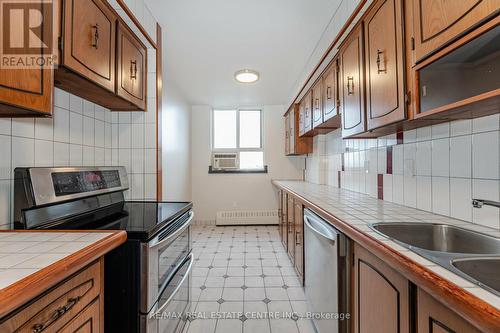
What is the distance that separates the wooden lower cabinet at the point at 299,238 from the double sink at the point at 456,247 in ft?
3.31

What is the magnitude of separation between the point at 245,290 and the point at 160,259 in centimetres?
128

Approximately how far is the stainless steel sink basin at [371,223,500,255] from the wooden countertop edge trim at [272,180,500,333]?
275 mm

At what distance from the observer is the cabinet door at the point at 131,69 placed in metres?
1.53

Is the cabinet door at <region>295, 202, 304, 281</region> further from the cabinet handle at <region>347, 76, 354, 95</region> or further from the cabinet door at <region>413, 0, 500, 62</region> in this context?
the cabinet door at <region>413, 0, 500, 62</region>

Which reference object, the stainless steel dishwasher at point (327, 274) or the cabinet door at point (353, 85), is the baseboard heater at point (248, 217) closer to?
the stainless steel dishwasher at point (327, 274)

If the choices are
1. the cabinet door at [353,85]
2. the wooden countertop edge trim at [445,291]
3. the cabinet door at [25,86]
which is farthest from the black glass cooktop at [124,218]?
the cabinet door at [353,85]

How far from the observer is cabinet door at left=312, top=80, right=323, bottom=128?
95.0 inches

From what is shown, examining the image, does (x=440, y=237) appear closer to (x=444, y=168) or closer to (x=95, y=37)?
(x=444, y=168)

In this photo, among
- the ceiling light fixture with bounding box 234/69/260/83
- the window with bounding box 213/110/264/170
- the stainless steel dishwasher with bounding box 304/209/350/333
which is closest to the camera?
the stainless steel dishwasher with bounding box 304/209/350/333

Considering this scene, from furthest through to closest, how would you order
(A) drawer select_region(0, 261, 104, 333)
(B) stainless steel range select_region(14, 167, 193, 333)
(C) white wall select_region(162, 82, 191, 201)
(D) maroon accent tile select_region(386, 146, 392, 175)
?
1. (C) white wall select_region(162, 82, 191, 201)
2. (D) maroon accent tile select_region(386, 146, 392, 175)
3. (B) stainless steel range select_region(14, 167, 193, 333)
4. (A) drawer select_region(0, 261, 104, 333)

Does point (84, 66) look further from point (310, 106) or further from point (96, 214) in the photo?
point (310, 106)

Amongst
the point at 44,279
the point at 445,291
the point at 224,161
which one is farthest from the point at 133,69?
the point at 224,161

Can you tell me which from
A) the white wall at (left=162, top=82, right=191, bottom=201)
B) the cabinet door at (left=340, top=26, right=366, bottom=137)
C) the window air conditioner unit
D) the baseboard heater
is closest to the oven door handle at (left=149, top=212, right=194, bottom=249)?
the cabinet door at (left=340, top=26, right=366, bottom=137)

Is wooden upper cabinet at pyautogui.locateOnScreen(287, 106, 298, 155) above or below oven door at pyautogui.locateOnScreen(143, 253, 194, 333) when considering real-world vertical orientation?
above
